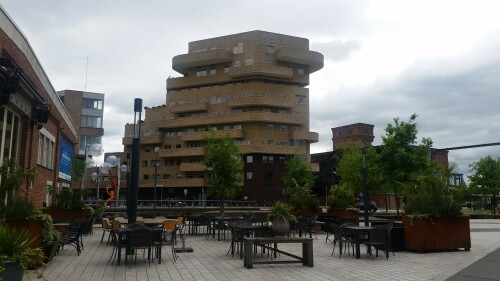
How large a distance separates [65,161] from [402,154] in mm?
23536

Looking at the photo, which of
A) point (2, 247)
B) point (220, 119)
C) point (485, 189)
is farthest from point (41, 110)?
point (485, 189)

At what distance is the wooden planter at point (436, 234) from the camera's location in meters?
12.1

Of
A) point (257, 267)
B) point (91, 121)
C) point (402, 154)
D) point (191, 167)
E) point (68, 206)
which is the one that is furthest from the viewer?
point (91, 121)

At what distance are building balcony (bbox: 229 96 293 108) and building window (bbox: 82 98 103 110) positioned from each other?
106 ft

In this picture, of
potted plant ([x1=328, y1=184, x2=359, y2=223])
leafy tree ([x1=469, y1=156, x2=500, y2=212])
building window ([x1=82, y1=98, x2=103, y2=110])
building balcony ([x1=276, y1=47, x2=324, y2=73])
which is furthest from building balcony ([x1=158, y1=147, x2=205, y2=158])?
potted plant ([x1=328, y1=184, x2=359, y2=223])

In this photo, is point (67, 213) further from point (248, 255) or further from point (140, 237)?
point (248, 255)

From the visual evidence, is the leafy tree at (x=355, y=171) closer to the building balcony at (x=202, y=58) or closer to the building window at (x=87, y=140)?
the building balcony at (x=202, y=58)

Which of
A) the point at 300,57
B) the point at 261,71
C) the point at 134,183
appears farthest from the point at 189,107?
the point at 134,183

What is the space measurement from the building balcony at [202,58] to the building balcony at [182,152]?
14500 mm

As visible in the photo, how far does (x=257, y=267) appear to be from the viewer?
9.52 metres

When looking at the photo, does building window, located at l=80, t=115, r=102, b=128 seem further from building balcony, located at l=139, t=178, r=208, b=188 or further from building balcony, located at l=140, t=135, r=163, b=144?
building balcony, located at l=139, t=178, r=208, b=188

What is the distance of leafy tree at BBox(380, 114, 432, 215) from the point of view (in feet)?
89.5

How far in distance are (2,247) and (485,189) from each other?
54626 mm

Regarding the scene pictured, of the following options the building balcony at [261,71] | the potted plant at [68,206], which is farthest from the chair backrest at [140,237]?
the building balcony at [261,71]
